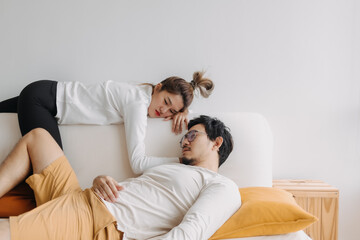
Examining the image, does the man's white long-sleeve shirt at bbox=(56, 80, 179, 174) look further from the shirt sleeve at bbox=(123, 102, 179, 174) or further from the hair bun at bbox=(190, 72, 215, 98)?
the hair bun at bbox=(190, 72, 215, 98)

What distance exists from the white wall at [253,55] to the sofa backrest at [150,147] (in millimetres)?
398

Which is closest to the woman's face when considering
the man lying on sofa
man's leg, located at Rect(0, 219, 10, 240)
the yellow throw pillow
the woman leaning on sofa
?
the woman leaning on sofa

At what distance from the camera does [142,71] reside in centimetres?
233

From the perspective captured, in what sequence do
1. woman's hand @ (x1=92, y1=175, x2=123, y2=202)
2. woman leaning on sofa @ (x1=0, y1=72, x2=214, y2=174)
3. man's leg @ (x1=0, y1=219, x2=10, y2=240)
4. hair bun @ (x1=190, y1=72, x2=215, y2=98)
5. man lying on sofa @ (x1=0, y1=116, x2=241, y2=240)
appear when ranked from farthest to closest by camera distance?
1. hair bun @ (x1=190, y1=72, x2=215, y2=98)
2. woman leaning on sofa @ (x1=0, y1=72, x2=214, y2=174)
3. woman's hand @ (x1=92, y1=175, x2=123, y2=202)
4. man lying on sofa @ (x1=0, y1=116, x2=241, y2=240)
5. man's leg @ (x1=0, y1=219, x2=10, y2=240)

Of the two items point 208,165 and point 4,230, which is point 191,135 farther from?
point 4,230

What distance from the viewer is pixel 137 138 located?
185cm

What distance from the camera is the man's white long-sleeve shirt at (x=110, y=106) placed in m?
1.87

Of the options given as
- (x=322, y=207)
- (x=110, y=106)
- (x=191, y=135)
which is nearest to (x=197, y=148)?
(x=191, y=135)

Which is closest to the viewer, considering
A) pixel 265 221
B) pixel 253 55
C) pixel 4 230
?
pixel 4 230

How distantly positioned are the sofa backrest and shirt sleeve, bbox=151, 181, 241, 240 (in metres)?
0.35

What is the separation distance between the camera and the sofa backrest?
184 cm

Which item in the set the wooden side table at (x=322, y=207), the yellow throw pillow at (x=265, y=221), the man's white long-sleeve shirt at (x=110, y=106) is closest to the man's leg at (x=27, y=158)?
the man's white long-sleeve shirt at (x=110, y=106)

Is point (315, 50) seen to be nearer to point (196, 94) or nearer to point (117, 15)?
point (196, 94)

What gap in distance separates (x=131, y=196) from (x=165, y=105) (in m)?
0.62
